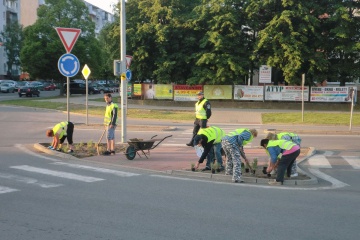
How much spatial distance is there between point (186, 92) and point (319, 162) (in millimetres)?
24461

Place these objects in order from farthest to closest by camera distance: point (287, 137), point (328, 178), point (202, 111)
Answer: point (202, 111), point (328, 178), point (287, 137)

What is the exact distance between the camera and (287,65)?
107ft

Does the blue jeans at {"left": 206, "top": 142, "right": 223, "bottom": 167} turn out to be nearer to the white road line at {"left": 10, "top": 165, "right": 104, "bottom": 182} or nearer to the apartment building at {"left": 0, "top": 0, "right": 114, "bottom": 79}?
the white road line at {"left": 10, "top": 165, "right": 104, "bottom": 182}

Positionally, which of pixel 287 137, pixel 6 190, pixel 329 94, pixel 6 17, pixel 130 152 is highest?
pixel 6 17

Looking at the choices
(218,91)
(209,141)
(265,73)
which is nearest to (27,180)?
(209,141)

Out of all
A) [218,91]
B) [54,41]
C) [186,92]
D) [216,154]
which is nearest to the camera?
[216,154]

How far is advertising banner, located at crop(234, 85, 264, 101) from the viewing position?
3512 centimetres

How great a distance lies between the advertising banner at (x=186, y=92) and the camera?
36.3 m

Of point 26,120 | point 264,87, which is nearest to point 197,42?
point 264,87

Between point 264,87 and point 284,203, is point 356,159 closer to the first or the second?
point 284,203

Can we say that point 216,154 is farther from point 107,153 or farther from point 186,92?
point 186,92

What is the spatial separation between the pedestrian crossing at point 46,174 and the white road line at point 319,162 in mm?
5275

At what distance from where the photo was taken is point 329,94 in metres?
34.3

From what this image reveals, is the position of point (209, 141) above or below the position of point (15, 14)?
below
